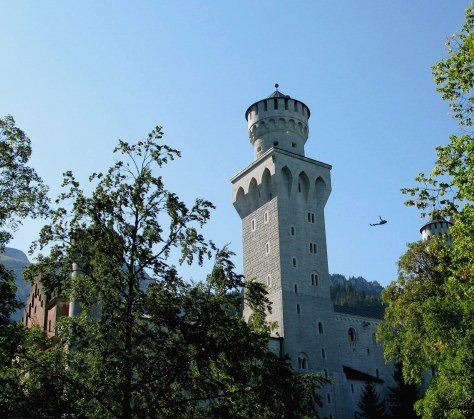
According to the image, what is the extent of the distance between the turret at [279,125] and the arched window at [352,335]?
15962 millimetres

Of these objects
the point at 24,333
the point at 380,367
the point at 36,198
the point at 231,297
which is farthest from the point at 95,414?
the point at 380,367

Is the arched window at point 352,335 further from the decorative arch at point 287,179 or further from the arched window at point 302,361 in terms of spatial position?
the decorative arch at point 287,179

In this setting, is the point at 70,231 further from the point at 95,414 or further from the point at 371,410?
the point at 371,410

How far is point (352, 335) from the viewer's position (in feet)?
177

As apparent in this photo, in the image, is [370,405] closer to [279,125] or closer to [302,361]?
[302,361]

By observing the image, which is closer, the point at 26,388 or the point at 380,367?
the point at 26,388

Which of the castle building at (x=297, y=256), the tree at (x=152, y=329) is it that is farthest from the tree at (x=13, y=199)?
the castle building at (x=297, y=256)

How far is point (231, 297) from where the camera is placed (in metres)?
13.7

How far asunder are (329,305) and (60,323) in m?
36.6

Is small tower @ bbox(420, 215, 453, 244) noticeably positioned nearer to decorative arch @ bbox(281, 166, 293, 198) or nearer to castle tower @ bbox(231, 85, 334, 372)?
castle tower @ bbox(231, 85, 334, 372)

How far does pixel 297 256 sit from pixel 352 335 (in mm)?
11272

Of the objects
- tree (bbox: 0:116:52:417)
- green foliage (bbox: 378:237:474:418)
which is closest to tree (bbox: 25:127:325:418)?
tree (bbox: 0:116:52:417)

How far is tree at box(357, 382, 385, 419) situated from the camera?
44156mm

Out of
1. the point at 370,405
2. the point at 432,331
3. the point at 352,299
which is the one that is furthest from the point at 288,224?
the point at 352,299
